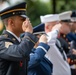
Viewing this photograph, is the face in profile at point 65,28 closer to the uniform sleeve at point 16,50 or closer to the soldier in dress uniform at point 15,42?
the soldier in dress uniform at point 15,42

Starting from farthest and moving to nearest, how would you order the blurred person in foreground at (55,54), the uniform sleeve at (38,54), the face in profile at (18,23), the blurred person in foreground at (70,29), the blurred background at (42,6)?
the blurred background at (42,6) < the blurred person in foreground at (70,29) < the blurred person in foreground at (55,54) < the uniform sleeve at (38,54) < the face in profile at (18,23)

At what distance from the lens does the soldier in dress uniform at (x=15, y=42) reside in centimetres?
454

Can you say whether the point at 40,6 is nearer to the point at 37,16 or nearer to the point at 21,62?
the point at 37,16

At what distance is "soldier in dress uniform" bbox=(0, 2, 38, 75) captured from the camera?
4539 mm

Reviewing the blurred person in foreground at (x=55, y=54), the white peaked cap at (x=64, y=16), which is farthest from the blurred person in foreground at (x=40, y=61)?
the white peaked cap at (x=64, y=16)

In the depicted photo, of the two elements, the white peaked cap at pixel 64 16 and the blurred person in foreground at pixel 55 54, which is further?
the white peaked cap at pixel 64 16

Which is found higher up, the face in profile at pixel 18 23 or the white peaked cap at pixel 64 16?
the face in profile at pixel 18 23

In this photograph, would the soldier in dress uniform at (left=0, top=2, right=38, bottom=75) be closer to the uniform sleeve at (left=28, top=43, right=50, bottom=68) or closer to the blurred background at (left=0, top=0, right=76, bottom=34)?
the uniform sleeve at (left=28, top=43, right=50, bottom=68)

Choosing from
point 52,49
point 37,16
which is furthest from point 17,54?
point 37,16

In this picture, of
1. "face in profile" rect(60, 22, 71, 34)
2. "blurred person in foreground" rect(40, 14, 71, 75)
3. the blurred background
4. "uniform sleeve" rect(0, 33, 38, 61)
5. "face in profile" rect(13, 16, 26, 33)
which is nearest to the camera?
"uniform sleeve" rect(0, 33, 38, 61)

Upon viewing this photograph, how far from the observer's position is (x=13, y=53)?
454 cm

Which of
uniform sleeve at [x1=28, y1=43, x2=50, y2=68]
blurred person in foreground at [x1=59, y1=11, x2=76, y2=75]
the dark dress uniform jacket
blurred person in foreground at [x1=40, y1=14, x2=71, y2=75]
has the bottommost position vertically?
blurred person in foreground at [x1=59, y1=11, x2=76, y2=75]

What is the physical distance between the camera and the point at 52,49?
6301mm

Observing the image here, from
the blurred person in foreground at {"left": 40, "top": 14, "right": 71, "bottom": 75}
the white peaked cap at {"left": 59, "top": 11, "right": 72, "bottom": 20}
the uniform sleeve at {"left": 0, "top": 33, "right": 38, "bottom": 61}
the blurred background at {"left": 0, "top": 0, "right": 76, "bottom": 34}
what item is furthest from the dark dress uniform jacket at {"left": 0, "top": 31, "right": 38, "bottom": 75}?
the blurred background at {"left": 0, "top": 0, "right": 76, "bottom": 34}
